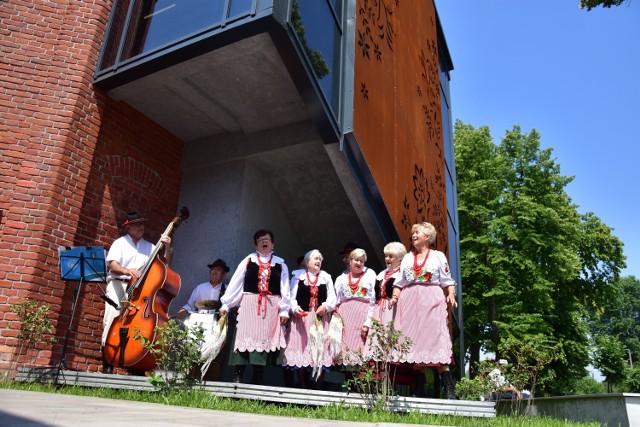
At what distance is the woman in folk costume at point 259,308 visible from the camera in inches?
230

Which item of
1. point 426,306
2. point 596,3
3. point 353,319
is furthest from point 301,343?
point 596,3

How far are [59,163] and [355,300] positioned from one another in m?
4.03

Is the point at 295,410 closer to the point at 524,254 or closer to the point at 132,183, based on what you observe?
the point at 132,183

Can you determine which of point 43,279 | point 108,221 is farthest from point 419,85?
point 43,279

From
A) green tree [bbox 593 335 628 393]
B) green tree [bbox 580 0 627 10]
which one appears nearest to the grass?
green tree [bbox 580 0 627 10]

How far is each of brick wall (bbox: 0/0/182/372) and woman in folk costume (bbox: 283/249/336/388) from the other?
2.64m

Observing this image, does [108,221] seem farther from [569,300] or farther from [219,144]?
[569,300]

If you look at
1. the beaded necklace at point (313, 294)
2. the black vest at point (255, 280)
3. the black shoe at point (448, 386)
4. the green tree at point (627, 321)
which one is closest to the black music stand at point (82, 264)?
the black vest at point (255, 280)

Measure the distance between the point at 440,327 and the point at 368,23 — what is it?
5.24m

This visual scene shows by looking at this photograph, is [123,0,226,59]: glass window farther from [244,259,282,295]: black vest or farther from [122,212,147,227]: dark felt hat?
[244,259,282,295]: black vest

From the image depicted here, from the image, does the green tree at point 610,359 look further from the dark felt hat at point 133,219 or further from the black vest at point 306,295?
the dark felt hat at point 133,219

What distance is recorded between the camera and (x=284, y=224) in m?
9.05

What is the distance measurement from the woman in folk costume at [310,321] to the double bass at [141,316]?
146 cm

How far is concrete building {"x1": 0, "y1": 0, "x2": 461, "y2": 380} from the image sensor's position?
6227 millimetres
